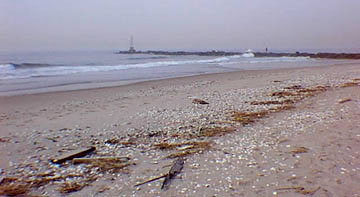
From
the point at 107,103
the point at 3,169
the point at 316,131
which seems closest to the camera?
the point at 3,169

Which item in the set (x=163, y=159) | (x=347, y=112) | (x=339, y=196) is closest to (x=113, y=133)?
(x=163, y=159)

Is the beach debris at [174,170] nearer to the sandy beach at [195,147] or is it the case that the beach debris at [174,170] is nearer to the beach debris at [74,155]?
the sandy beach at [195,147]

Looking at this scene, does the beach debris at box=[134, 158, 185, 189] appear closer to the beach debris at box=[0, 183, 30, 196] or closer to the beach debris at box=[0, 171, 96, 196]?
the beach debris at box=[0, 171, 96, 196]

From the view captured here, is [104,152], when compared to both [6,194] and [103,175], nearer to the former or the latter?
[103,175]

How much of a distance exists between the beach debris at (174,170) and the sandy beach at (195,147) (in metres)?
0.08

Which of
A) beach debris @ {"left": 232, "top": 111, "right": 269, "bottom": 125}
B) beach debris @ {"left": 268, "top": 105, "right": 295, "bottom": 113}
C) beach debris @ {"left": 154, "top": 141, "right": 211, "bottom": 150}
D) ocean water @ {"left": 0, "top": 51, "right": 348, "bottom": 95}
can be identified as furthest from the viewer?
ocean water @ {"left": 0, "top": 51, "right": 348, "bottom": 95}

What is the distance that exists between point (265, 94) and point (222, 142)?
6.17 m

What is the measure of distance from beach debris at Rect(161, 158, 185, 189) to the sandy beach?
85mm

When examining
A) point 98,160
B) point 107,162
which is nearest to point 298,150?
point 107,162

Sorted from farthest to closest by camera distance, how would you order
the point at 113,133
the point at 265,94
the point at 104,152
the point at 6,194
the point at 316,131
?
the point at 265,94
the point at 113,133
the point at 316,131
the point at 104,152
the point at 6,194

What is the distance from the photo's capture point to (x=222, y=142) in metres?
5.17

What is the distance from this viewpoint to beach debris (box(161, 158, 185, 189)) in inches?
142

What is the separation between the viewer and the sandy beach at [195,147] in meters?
3.50

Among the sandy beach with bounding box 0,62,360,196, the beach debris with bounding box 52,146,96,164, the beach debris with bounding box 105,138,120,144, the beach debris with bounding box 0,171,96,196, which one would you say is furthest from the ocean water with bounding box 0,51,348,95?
the beach debris with bounding box 0,171,96,196
